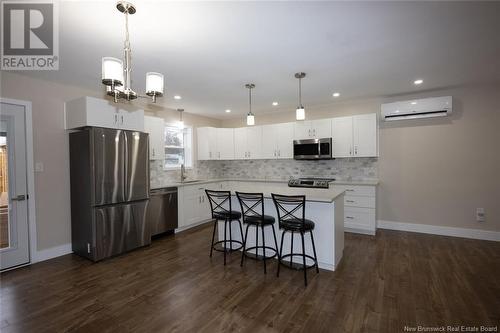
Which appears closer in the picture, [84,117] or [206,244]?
[84,117]

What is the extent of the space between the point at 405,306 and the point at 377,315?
34 cm

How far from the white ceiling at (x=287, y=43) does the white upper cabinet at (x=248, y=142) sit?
1990 millimetres

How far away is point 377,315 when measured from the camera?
2.11 metres

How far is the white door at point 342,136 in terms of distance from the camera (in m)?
4.71

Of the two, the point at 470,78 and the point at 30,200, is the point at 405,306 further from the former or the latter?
the point at 30,200

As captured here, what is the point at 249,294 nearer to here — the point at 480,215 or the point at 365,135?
the point at 365,135

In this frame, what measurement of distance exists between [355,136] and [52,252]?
215 inches

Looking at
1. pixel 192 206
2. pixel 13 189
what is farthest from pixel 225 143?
pixel 13 189

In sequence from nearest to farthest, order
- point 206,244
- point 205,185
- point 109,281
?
point 109,281 < point 206,244 < point 205,185

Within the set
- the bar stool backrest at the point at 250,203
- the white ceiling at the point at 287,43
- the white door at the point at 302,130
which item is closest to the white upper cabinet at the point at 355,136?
the white door at the point at 302,130

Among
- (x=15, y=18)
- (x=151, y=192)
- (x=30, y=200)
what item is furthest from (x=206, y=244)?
(x=15, y=18)

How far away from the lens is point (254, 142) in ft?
19.2
